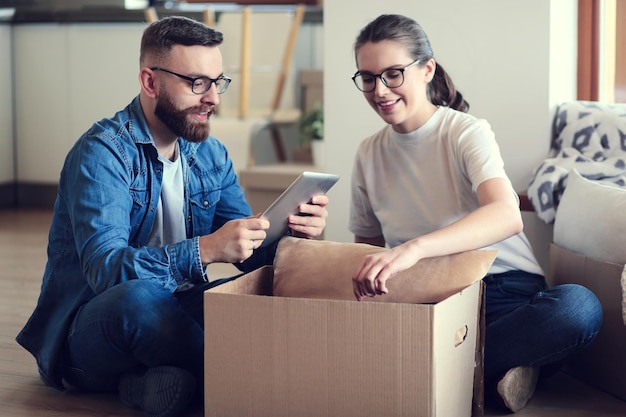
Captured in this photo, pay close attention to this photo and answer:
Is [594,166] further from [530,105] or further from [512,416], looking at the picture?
[512,416]

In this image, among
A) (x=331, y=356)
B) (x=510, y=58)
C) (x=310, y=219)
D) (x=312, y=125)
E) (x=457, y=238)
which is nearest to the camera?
(x=331, y=356)

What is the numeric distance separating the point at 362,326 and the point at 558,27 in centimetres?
147

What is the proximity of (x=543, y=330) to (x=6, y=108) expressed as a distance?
389cm

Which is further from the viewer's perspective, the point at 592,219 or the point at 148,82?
the point at 592,219

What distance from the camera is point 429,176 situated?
2.12m

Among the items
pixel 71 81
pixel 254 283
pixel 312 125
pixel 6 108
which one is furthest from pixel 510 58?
pixel 6 108

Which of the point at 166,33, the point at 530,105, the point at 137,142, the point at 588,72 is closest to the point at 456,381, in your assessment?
the point at 137,142

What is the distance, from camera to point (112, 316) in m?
1.92

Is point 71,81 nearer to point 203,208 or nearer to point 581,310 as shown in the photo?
point 203,208

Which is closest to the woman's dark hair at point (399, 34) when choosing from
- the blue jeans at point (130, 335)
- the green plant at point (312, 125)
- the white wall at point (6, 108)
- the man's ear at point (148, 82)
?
the man's ear at point (148, 82)

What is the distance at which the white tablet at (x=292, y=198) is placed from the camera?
6.23ft

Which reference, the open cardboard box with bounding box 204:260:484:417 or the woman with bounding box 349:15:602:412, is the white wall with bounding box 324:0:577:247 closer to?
the woman with bounding box 349:15:602:412

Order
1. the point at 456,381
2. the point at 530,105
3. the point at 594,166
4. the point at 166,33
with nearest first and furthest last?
the point at 456,381
the point at 166,33
the point at 594,166
the point at 530,105

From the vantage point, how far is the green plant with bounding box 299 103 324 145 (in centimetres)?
448
